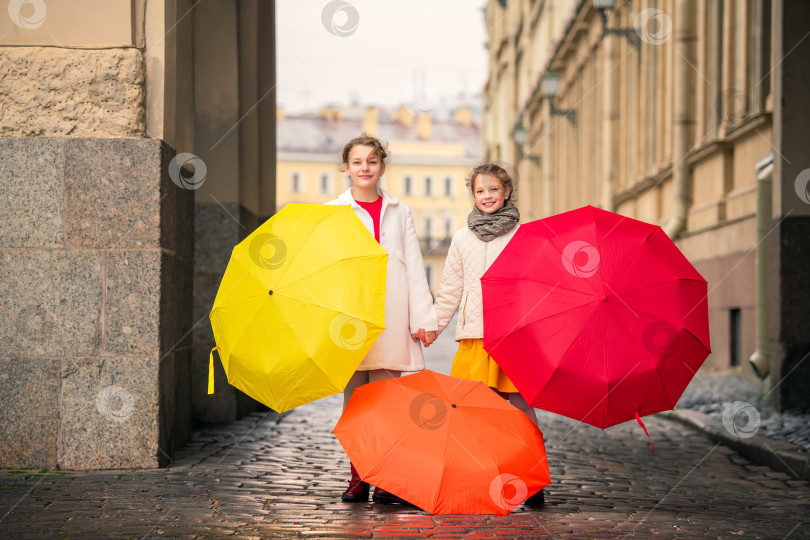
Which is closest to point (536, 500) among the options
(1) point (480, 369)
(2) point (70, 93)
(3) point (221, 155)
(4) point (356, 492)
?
(1) point (480, 369)

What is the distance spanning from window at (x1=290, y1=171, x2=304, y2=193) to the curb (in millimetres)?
68865

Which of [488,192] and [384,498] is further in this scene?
[488,192]

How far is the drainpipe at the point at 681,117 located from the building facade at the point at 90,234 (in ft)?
34.1

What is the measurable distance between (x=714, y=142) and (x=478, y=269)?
374 inches

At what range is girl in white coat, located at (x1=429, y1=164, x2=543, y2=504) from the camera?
5152 millimetres

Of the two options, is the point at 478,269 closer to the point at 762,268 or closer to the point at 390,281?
the point at 390,281

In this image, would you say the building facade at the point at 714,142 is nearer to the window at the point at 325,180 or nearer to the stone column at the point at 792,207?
the stone column at the point at 792,207

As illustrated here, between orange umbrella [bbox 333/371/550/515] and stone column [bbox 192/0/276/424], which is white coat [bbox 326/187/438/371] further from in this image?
stone column [bbox 192/0/276/424]

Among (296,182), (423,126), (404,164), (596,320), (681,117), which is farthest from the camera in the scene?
(423,126)

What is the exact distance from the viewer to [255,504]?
16.3ft

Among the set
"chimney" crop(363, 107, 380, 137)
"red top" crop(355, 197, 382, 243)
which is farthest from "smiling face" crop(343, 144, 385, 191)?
"chimney" crop(363, 107, 380, 137)

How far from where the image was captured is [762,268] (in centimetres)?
1144

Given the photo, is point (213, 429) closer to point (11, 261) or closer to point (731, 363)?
point (11, 261)

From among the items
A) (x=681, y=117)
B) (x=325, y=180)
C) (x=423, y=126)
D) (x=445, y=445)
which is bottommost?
(x=445, y=445)
